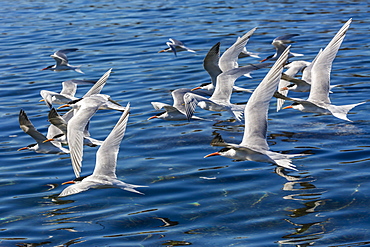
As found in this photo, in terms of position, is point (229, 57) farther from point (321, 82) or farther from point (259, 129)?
point (259, 129)

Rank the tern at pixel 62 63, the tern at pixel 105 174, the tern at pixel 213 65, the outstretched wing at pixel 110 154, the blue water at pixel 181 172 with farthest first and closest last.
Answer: the tern at pixel 62 63
the tern at pixel 213 65
the outstretched wing at pixel 110 154
the tern at pixel 105 174
the blue water at pixel 181 172

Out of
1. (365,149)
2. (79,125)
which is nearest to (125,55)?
(79,125)

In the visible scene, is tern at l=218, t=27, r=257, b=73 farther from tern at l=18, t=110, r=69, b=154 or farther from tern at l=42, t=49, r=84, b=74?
tern at l=42, t=49, r=84, b=74

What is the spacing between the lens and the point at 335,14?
2309 cm

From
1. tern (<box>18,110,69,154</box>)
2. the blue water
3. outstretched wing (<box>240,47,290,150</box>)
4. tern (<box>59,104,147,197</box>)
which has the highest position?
outstretched wing (<box>240,47,290,150</box>)

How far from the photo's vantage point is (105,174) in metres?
8.15

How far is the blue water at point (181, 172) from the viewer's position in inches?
288

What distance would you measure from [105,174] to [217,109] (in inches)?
143

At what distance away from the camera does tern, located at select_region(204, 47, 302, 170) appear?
8.24m

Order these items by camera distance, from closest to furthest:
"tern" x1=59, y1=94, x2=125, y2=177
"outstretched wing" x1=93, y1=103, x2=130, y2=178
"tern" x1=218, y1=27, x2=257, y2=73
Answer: "outstretched wing" x1=93, y1=103, x2=130, y2=178 < "tern" x1=59, y1=94, x2=125, y2=177 < "tern" x1=218, y1=27, x2=257, y2=73

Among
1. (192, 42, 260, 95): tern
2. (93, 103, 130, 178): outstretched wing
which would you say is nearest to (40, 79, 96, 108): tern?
(192, 42, 260, 95): tern

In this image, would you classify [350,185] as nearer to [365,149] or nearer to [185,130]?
[365,149]

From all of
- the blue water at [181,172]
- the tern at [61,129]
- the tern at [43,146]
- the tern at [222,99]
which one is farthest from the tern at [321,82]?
the tern at [43,146]

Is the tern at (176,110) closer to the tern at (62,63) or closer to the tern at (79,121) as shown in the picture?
the tern at (79,121)
